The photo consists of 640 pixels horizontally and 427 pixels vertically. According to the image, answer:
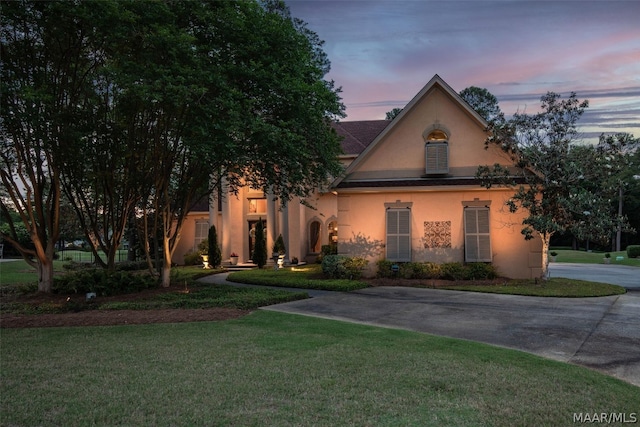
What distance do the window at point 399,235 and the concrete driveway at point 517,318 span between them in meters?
2.60

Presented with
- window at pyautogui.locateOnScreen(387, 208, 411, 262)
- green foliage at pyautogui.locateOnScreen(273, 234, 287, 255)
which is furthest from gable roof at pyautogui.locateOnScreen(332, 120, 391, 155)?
window at pyautogui.locateOnScreen(387, 208, 411, 262)

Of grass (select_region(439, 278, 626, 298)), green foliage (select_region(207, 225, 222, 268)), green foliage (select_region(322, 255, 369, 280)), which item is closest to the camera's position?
grass (select_region(439, 278, 626, 298))

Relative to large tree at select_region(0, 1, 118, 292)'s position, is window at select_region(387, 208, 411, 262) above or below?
below

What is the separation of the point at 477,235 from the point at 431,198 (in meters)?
2.22

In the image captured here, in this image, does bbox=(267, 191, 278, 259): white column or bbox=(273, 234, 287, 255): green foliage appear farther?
bbox=(267, 191, 278, 259): white column

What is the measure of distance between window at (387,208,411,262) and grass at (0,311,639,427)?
991 cm

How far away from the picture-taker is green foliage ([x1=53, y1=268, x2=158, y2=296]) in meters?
14.5

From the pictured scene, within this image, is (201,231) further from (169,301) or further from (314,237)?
(169,301)

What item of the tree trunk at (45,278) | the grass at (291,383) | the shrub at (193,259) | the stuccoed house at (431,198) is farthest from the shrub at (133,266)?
the grass at (291,383)

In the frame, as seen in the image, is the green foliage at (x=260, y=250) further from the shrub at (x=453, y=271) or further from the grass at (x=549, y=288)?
the grass at (x=549, y=288)

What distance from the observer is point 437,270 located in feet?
57.8

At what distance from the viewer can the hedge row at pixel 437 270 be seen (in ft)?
56.7

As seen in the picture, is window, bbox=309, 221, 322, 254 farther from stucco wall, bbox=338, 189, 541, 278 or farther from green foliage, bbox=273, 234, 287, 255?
stucco wall, bbox=338, 189, 541, 278

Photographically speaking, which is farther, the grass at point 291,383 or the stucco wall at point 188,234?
the stucco wall at point 188,234
